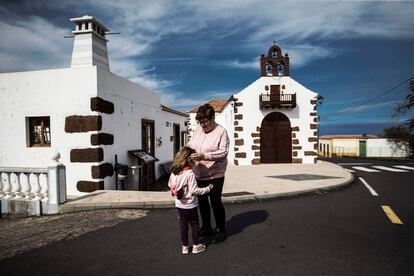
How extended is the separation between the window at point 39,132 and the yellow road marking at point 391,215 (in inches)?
329

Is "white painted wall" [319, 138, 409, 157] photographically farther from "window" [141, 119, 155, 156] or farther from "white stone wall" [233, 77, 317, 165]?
"window" [141, 119, 155, 156]

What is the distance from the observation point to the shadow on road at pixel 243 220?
3.87 metres

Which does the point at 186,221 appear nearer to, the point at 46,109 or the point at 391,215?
the point at 391,215

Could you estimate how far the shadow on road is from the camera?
152 inches

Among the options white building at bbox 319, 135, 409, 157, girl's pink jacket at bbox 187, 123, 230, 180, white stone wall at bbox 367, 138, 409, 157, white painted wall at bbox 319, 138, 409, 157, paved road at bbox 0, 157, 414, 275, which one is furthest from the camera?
white building at bbox 319, 135, 409, 157

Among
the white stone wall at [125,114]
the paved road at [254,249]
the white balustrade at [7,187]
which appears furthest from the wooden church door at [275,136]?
the white balustrade at [7,187]

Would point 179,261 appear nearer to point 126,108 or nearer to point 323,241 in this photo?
point 323,241

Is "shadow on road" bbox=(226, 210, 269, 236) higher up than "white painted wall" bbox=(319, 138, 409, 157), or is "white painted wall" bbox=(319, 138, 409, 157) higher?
"shadow on road" bbox=(226, 210, 269, 236)

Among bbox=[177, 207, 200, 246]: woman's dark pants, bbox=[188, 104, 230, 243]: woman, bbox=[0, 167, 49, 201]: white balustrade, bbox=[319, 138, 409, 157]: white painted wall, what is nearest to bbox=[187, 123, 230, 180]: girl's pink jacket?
bbox=[188, 104, 230, 243]: woman

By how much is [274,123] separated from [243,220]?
10.8 m

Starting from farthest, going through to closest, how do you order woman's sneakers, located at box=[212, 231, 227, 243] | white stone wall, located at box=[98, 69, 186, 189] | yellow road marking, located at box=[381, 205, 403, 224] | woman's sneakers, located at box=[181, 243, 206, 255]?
white stone wall, located at box=[98, 69, 186, 189] < yellow road marking, located at box=[381, 205, 403, 224] < woman's sneakers, located at box=[212, 231, 227, 243] < woman's sneakers, located at box=[181, 243, 206, 255]

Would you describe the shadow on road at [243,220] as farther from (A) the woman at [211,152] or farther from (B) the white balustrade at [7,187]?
(B) the white balustrade at [7,187]

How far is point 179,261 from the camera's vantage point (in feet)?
9.33

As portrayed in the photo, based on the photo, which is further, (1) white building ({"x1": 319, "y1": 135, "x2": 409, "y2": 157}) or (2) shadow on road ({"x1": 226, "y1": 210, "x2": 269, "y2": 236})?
(1) white building ({"x1": 319, "y1": 135, "x2": 409, "y2": 157})
